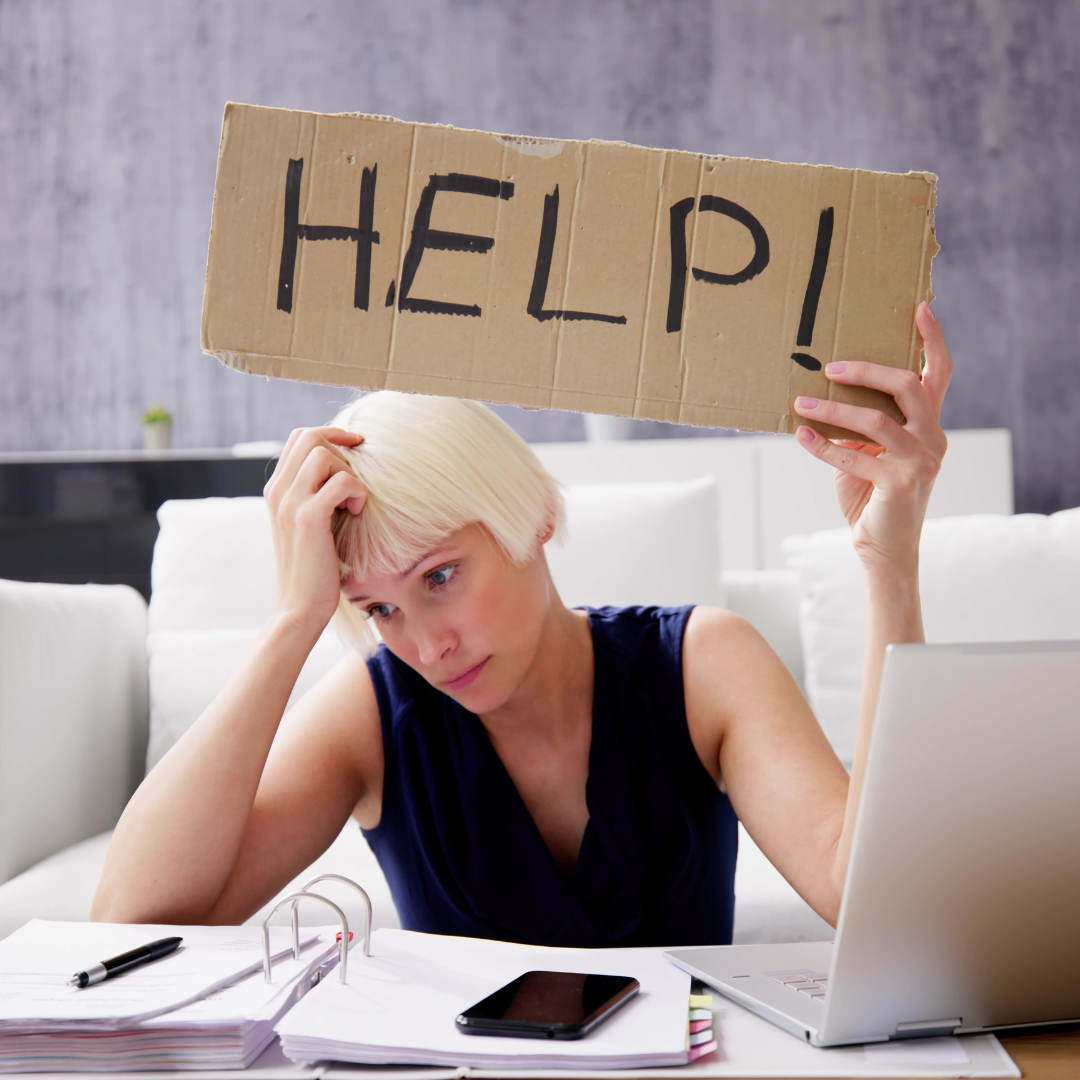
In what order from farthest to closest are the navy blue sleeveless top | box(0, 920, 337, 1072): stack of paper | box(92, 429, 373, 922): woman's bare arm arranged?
the navy blue sleeveless top → box(92, 429, 373, 922): woman's bare arm → box(0, 920, 337, 1072): stack of paper

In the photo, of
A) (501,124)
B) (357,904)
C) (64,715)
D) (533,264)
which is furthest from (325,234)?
(501,124)

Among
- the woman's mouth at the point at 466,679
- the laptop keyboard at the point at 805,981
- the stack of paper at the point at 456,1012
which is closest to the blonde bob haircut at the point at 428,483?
the woman's mouth at the point at 466,679

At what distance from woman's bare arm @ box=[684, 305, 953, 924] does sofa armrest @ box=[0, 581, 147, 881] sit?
1.07 m

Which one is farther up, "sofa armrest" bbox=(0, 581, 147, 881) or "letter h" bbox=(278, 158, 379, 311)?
"letter h" bbox=(278, 158, 379, 311)

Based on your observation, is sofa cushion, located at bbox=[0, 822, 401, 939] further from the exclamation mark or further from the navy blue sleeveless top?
the exclamation mark

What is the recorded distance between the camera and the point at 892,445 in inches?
26.8

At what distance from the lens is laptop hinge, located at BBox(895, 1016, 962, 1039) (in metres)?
0.55

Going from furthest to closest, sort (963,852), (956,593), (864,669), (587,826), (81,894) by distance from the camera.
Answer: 1. (956,593)
2. (81,894)
3. (587,826)
4. (864,669)
5. (963,852)

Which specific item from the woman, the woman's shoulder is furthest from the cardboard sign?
the woman's shoulder

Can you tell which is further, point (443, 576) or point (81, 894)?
point (81, 894)

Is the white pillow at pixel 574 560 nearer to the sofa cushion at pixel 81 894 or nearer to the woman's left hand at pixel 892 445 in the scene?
the sofa cushion at pixel 81 894

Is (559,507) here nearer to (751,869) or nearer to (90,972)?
(90,972)

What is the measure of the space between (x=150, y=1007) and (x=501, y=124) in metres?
3.12

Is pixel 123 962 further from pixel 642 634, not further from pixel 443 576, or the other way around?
pixel 642 634
